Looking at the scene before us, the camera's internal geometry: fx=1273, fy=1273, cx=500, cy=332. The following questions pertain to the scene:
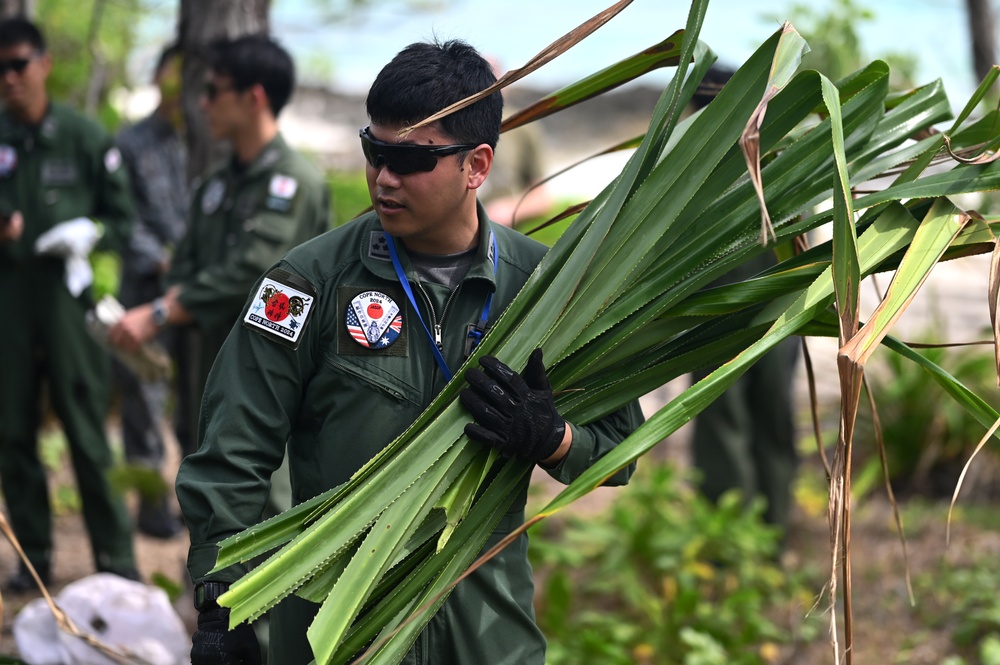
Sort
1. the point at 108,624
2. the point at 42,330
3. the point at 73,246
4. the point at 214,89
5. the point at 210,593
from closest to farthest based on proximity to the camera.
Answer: the point at 210,593 → the point at 108,624 → the point at 214,89 → the point at 73,246 → the point at 42,330

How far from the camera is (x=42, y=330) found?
518 centimetres

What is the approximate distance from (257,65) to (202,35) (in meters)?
0.89

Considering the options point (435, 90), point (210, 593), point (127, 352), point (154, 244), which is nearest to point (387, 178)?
point (435, 90)

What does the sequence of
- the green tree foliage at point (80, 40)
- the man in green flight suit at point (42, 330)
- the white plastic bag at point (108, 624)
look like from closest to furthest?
the white plastic bag at point (108, 624) < the man in green flight suit at point (42, 330) < the green tree foliage at point (80, 40)

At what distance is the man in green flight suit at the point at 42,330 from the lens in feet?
16.9

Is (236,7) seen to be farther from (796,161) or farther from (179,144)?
(796,161)

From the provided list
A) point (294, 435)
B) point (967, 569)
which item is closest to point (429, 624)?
point (294, 435)

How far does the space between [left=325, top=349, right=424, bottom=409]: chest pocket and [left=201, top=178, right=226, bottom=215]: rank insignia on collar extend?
2304 mm

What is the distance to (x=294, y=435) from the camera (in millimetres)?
2604

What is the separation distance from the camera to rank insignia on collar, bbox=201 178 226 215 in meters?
4.63

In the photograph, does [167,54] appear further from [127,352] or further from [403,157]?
[403,157]

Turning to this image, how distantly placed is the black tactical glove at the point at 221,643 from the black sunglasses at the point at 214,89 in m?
2.61

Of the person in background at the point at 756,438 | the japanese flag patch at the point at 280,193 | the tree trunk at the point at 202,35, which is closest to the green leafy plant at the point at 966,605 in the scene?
the person in background at the point at 756,438

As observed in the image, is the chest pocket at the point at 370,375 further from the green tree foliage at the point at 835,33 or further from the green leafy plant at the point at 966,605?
the green tree foliage at the point at 835,33
